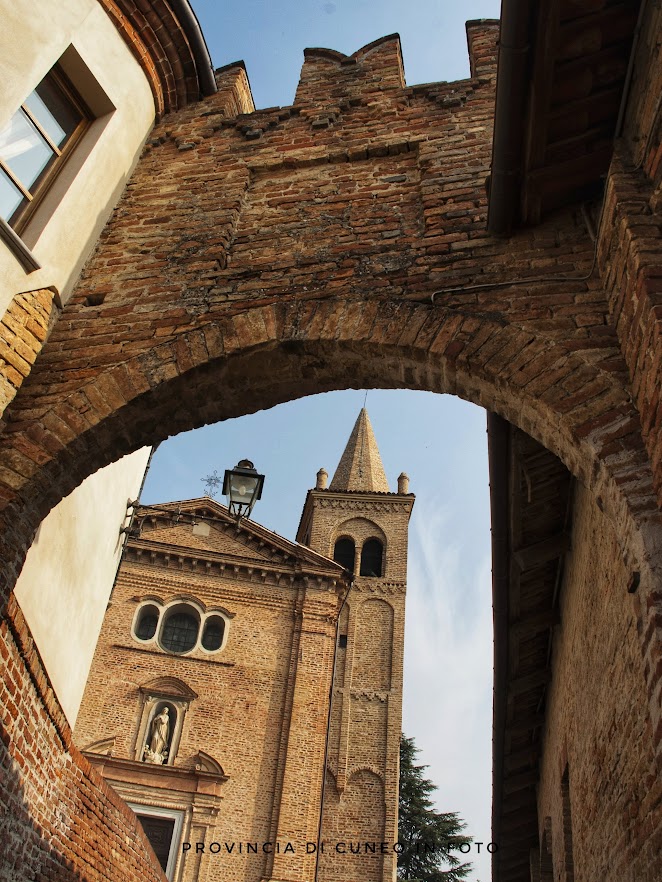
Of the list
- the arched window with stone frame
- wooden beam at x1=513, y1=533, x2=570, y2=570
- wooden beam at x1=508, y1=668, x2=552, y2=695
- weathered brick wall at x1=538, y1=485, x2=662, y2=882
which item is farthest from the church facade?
weathered brick wall at x1=538, y1=485, x2=662, y2=882

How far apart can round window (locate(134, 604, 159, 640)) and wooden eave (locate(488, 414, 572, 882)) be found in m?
12.6

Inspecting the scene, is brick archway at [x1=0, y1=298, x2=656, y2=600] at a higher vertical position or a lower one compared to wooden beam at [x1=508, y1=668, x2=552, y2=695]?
lower

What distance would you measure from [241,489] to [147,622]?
14.4m

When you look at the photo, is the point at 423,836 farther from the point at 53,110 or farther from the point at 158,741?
the point at 53,110

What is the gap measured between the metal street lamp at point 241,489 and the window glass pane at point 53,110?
3.87 meters

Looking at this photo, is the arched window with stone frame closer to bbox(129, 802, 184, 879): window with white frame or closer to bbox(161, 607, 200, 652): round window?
bbox(161, 607, 200, 652): round window

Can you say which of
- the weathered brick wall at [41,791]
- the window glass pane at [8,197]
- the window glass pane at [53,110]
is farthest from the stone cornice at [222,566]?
the window glass pane at [8,197]

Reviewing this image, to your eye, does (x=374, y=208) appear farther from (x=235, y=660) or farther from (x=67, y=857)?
(x=235, y=660)

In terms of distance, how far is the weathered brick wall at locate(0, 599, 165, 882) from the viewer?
165 inches

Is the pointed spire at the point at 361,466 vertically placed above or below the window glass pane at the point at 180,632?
above

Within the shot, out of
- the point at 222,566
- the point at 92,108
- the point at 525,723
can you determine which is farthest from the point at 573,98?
the point at 222,566

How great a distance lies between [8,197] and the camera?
15.4ft

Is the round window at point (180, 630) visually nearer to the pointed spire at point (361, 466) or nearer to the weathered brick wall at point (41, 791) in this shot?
the pointed spire at point (361, 466)

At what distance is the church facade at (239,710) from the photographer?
57.7 ft
